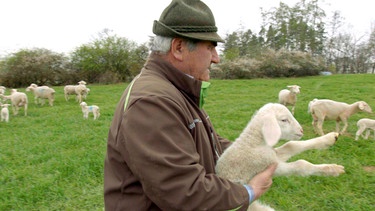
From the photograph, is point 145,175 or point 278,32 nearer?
point 145,175

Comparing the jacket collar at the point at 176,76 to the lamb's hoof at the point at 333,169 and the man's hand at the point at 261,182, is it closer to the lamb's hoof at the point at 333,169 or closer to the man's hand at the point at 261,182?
the man's hand at the point at 261,182

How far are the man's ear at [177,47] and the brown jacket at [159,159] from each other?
0.54 ft

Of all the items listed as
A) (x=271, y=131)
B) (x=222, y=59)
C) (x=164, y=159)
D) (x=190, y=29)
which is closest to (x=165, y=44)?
(x=190, y=29)

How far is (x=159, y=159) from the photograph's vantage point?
1266 millimetres

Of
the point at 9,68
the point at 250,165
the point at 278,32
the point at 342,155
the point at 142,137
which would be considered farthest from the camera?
the point at 278,32

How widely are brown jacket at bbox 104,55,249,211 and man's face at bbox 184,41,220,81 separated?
0.19 meters

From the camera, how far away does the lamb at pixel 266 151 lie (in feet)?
7.00

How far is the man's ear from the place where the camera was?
5.40ft

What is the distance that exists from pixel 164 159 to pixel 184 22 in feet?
2.55

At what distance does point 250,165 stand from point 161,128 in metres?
1.10

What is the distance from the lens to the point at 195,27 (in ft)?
5.27

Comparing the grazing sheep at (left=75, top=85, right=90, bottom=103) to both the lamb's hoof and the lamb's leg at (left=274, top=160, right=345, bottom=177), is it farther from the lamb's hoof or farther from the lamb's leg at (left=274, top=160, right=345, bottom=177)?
the lamb's hoof

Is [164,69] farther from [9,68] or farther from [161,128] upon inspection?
[9,68]

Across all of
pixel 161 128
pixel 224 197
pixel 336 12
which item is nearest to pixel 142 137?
pixel 161 128
